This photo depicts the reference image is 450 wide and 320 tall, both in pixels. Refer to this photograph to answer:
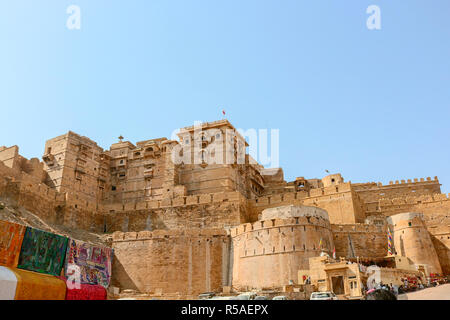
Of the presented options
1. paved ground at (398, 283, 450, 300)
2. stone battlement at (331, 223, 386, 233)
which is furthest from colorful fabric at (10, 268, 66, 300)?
stone battlement at (331, 223, 386, 233)

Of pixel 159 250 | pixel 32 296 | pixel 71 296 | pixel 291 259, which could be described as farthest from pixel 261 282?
pixel 32 296

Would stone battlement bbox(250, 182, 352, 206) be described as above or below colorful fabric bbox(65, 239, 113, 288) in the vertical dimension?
above

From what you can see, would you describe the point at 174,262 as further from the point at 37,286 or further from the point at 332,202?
the point at 332,202

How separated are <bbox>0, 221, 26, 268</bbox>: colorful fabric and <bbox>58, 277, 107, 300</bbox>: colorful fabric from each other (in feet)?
11.4

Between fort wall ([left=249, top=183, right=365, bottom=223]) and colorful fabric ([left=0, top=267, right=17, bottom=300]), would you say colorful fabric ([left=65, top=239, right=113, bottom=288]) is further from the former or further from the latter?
fort wall ([left=249, top=183, right=365, bottom=223])

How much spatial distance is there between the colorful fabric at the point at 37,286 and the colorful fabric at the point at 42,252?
560mm

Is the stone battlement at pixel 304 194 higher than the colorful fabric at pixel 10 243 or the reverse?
higher

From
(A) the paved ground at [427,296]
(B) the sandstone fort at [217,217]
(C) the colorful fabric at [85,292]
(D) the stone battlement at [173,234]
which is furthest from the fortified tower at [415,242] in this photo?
(C) the colorful fabric at [85,292]

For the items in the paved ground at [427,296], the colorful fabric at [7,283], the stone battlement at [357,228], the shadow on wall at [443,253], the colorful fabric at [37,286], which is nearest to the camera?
the paved ground at [427,296]

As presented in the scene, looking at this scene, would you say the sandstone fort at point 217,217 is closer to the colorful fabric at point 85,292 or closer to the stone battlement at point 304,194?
the stone battlement at point 304,194

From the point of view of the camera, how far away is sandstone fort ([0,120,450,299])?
86.8 feet

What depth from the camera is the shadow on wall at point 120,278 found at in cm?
3024
